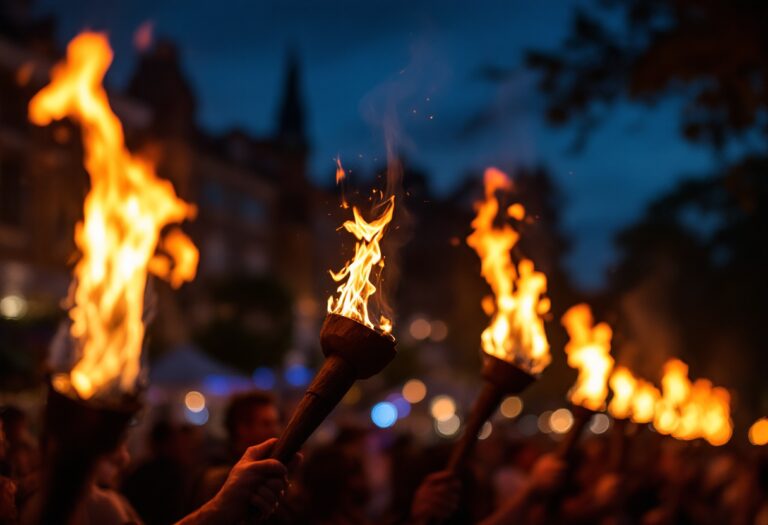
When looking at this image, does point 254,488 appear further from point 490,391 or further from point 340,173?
point 490,391

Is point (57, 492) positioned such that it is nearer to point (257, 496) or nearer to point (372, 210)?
point (257, 496)

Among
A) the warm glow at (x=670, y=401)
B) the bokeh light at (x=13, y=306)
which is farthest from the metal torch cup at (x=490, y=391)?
the bokeh light at (x=13, y=306)

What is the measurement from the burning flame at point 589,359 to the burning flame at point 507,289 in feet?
1.76

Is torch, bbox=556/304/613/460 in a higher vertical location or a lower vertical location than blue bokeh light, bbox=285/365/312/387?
lower

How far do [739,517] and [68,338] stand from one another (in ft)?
19.8

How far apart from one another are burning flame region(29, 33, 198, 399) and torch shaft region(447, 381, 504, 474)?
4.48ft

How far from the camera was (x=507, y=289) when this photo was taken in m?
6.27

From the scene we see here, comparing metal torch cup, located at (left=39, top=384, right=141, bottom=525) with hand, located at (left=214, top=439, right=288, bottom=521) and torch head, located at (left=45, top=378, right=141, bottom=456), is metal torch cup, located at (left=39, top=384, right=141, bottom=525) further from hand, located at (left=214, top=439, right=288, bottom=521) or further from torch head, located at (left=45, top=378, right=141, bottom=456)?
hand, located at (left=214, top=439, right=288, bottom=521)

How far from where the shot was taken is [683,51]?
33.8ft

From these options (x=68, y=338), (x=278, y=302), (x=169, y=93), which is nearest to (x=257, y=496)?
(x=68, y=338)

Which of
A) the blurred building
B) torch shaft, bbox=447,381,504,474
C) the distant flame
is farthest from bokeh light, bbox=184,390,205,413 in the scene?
the distant flame

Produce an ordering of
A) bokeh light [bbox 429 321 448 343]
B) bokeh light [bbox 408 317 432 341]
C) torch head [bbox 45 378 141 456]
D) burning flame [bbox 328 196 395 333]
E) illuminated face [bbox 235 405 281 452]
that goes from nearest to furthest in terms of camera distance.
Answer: torch head [bbox 45 378 141 456] < burning flame [bbox 328 196 395 333] < illuminated face [bbox 235 405 281 452] < bokeh light [bbox 408 317 432 341] < bokeh light [bbox 429 321 448 343]

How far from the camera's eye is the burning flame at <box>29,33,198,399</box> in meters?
4.10

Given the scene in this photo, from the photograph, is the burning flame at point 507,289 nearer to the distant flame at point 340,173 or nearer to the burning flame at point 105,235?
the distant flame at point 340,173
